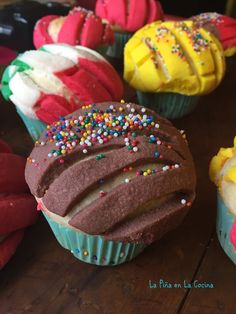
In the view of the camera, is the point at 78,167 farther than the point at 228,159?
No

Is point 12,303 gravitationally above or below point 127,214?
below

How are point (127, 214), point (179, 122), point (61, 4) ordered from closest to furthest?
point (127, 214)
point (179, 122)
point (61, 4)

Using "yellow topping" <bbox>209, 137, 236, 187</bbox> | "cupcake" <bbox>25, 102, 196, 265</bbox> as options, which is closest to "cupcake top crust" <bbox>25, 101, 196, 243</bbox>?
"cupcake" <bbox>25, 102, 196, 265</bbox>

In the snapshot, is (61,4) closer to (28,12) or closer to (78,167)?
(28,12)

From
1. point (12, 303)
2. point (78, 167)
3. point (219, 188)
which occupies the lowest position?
point (12, 303)

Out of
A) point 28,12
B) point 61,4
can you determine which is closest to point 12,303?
point 28,12

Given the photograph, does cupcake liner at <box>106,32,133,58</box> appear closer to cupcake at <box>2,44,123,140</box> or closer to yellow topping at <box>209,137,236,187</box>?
cupcake at <box>2,44,123,140</box>

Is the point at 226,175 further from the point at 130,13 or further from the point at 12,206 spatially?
the point at 130,13
